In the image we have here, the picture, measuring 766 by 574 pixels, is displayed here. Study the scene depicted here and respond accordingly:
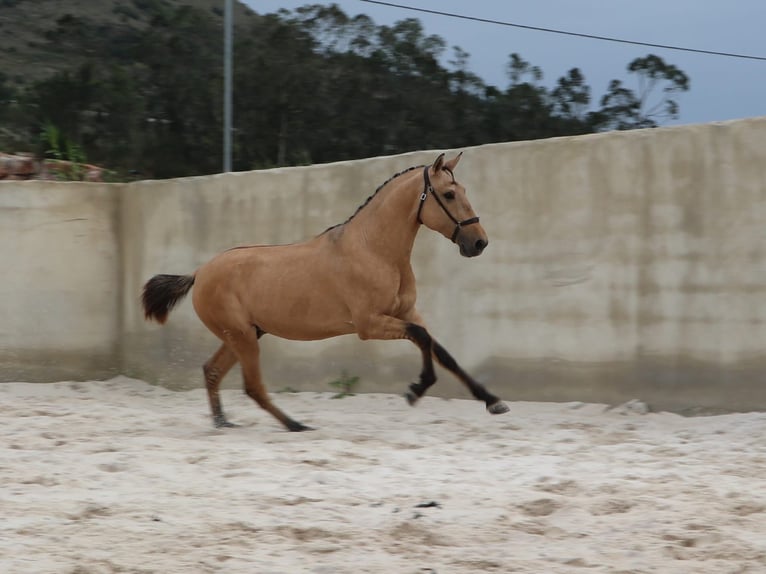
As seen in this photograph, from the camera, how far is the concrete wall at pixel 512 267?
6.99 meters

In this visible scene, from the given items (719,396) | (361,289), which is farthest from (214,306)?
(719,396)

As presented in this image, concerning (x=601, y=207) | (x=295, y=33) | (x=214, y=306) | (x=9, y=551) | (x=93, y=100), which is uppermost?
(x=295, y=33)

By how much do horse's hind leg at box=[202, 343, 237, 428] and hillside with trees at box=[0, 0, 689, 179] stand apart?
1758cm

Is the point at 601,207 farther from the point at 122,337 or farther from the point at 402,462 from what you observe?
the point at 122,337

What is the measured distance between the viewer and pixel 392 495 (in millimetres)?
4918

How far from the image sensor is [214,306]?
287 inches

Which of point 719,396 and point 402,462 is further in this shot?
point 719,396

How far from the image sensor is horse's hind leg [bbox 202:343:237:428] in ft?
24.3

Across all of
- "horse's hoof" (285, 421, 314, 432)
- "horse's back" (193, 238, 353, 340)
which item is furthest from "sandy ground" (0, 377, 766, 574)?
"horse's back" (193, 238, 353, 340)

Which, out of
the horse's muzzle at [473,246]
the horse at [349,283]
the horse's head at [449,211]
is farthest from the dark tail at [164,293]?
the horse's muzzle at [473,246]

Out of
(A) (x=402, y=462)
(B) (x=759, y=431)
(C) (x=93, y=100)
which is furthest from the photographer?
(C) (x=93, y=100)

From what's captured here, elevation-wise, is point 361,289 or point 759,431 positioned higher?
point 361,289

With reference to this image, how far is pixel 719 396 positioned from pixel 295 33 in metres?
23.6

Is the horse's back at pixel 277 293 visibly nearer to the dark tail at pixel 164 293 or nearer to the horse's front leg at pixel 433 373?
the dark tail at pixel 164 293
